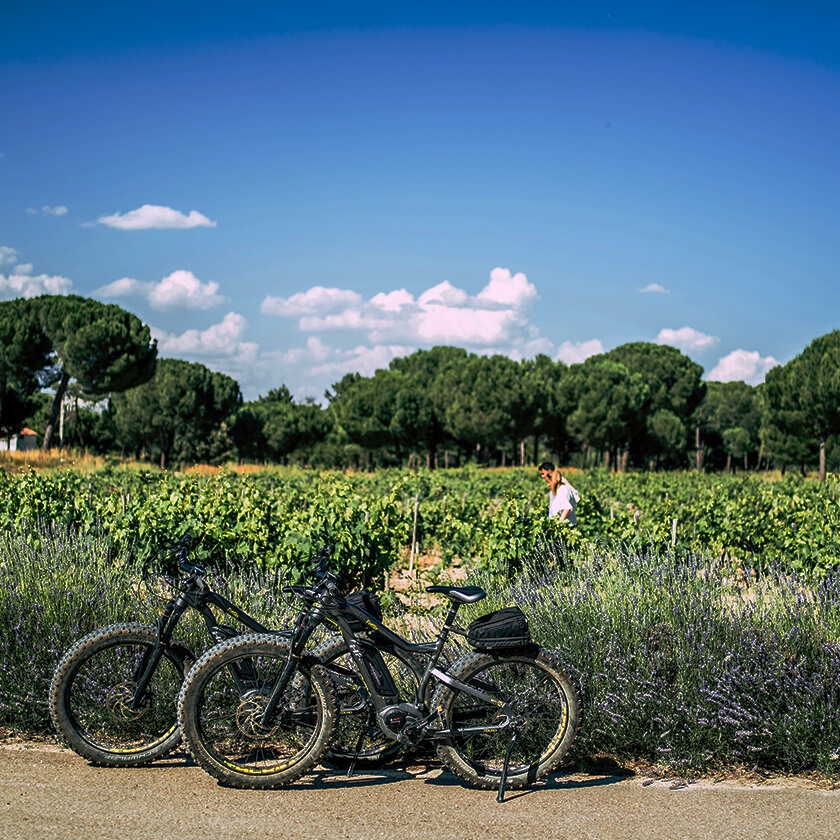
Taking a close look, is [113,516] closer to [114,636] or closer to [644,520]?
[114,636]

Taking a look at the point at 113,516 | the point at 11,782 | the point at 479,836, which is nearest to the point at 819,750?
the point at 479,836

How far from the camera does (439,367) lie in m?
78.6

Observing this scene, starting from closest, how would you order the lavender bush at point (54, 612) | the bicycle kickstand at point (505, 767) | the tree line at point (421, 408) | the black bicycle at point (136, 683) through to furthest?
the bicycle kickstand at point (505, 767) < the black bicycle at point (136, 683) < the lavender bush at point (54, 612) < the tree line at point (421, 408)

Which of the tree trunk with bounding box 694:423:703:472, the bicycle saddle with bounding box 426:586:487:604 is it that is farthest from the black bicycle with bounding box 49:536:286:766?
the tree trunk with bounding box 694:423:703:472

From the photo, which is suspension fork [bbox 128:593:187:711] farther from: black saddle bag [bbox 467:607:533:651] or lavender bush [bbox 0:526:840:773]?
black saddle bag [bbox 467:607:533:651]

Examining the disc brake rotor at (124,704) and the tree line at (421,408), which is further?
the tree line at (421,408)

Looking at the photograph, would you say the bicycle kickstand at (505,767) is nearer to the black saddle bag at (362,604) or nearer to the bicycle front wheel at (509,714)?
the bicycle front wheel at (509,714)

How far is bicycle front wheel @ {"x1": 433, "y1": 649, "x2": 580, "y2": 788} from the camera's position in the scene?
3717 mm

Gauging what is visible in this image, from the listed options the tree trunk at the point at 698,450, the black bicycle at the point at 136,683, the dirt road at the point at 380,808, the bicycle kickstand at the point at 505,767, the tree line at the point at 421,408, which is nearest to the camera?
the dirt road at the point at 380,808

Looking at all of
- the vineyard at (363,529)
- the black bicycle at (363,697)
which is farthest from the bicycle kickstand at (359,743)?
the vineyard at (363,529)

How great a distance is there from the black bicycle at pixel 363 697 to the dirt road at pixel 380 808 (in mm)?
135

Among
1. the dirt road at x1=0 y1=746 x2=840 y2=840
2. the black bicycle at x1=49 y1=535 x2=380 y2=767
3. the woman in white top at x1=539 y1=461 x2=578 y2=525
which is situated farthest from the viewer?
the woman in white top at x1=539 y1=461 x2=578 y2=525

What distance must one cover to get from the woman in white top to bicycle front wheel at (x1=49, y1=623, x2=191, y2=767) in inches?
190

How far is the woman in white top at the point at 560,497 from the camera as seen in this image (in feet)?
26.7
